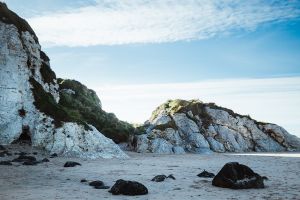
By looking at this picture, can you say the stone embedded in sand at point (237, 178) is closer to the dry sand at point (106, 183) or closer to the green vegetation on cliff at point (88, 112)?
the dry sand at point (106, 183)

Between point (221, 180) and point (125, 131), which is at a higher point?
point (125, 131)

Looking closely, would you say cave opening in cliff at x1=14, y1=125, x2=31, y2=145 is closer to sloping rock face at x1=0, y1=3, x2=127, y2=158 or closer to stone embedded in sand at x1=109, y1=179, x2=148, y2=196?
sloping rock face at x1=0, y1=3, x2=127, y2=158

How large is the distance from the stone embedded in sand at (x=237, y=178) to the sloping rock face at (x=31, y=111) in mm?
22043

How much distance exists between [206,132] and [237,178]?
48424mm

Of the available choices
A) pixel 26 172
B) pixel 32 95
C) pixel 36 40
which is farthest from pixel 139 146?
pixel 26 172

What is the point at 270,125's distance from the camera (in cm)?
7312

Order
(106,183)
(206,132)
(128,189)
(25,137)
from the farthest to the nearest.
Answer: (206,132) < (25,137) < (106,183) < (128,189)

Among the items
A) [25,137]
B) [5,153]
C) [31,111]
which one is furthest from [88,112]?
[5,153]

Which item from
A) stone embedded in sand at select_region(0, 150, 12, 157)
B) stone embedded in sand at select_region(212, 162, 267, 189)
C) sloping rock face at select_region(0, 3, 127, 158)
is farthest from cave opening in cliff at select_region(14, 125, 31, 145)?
stone embedded in sand at select_region(212, 162, 267, 189)

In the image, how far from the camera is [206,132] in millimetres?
67438

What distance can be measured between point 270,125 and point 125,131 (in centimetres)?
3242

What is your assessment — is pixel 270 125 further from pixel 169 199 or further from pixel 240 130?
pixel 169 199

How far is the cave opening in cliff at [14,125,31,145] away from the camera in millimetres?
40666

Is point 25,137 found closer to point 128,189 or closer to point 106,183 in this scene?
point 106,183
